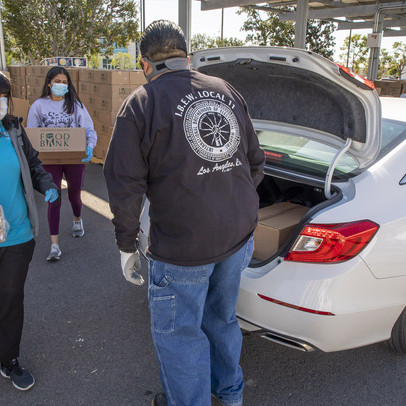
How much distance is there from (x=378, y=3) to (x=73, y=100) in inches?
530

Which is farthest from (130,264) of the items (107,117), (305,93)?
(107,117)

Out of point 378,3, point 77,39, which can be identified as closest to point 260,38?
point 77,39

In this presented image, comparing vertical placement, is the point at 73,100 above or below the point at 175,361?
above

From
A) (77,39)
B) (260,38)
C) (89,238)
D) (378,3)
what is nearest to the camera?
(89,238)

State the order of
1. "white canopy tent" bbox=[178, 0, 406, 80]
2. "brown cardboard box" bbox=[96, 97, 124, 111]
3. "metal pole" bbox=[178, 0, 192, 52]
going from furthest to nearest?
"white canopy tent" bbox=[178, 0, 406, 80] → "metal pole" bbox=[178, 0, 192, 52] → "brown cardboard box" bbox=[96, 97, 124, 111]

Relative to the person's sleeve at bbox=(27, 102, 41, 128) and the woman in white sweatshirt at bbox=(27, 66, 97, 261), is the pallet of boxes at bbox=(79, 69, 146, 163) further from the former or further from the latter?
the person's sleeve at bbox=(27, 102, 41, 128)

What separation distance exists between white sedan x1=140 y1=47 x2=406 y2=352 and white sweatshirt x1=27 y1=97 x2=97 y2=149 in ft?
6.69

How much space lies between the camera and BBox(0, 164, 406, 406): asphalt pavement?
2432 millimetres

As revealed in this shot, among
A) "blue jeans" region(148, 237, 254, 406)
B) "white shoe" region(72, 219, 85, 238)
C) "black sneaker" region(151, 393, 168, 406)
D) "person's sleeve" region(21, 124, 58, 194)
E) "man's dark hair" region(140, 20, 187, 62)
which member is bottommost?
"white shoe" region(72, 219, 85, 238)

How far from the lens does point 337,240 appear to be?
2.12 m

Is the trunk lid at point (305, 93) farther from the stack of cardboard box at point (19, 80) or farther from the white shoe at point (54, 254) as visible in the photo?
the stack of cardboard box at point (19, 80)

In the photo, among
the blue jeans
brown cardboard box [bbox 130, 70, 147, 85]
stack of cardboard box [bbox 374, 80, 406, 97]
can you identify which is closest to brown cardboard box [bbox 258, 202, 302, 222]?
the blue jeans

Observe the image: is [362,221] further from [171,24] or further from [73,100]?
[73,100]

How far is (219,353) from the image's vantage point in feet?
7.46
